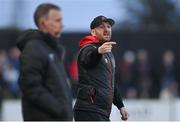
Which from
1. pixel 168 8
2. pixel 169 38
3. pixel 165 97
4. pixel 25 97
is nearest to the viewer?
pixel 25 97

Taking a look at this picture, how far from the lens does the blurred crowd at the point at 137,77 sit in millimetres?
19406

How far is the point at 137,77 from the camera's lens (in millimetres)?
19766

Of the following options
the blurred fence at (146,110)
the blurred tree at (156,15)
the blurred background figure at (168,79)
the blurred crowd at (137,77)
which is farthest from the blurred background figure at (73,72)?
the blurred tree at (156,15)

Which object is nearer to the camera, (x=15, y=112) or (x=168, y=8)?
(x=15, y=112)

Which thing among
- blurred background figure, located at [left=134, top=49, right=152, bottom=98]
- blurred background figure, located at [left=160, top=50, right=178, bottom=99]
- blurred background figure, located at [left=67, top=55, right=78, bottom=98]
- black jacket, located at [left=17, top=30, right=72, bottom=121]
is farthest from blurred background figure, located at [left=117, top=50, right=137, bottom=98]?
black jacket, located at [left=17, top=30, right=72, bottom=121]

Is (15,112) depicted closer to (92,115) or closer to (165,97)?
(165,97)

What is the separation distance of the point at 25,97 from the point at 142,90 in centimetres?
1320

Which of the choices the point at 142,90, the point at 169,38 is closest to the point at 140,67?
the point at 142,90

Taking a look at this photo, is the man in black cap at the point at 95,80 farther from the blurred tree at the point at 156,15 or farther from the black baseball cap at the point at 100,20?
the blurred tree at the point at 156,15

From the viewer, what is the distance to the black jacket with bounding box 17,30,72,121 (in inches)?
270

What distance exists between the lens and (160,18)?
43.8 metres

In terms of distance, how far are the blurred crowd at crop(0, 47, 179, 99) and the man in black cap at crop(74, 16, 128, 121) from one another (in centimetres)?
1052

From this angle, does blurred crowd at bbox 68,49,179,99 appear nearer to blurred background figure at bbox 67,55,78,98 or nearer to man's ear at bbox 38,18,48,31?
blurred background figure at bbox 67,55,78,98

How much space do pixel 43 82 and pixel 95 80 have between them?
1.55 meters
